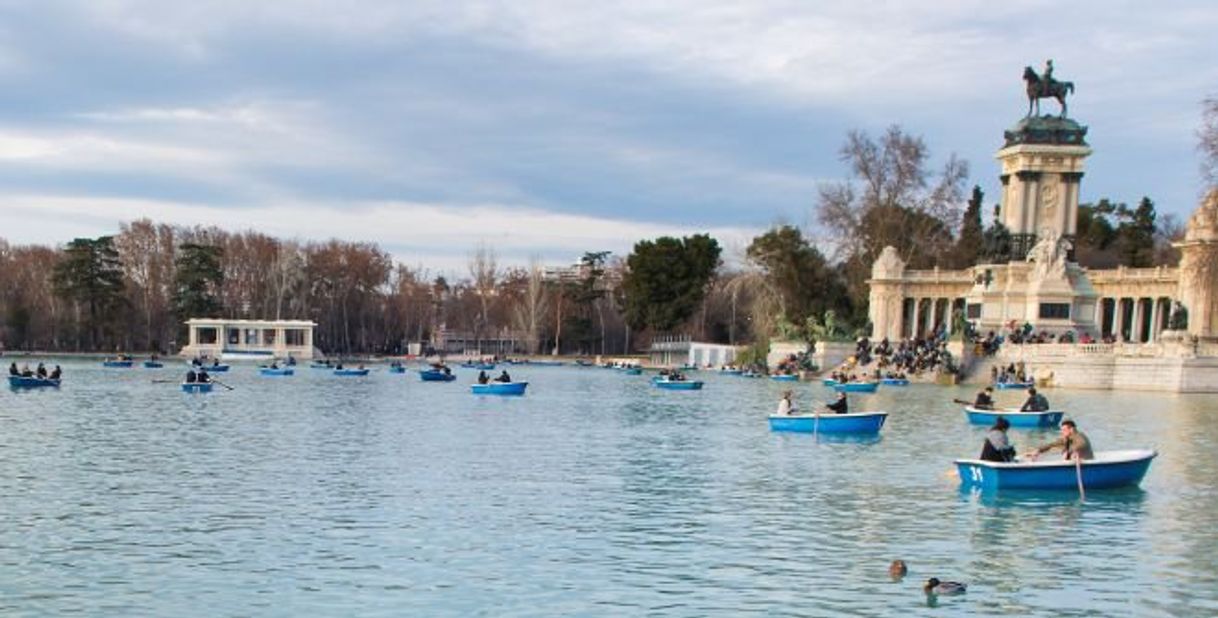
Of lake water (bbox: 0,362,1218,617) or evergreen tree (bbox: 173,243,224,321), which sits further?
evergreen tree (bbox: 173,243,224,321)

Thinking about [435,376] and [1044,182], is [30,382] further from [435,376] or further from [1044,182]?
[1044,182]

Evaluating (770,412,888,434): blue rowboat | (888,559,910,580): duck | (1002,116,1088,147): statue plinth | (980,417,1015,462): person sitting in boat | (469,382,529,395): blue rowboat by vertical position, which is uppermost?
(1002,116,1088,147): statue plinth

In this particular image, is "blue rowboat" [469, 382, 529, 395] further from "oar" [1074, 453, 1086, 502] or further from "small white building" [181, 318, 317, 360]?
"small white building" [181, 318, 317, 360]

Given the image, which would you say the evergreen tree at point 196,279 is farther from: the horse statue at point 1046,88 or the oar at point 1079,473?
the oar at point 1079,473

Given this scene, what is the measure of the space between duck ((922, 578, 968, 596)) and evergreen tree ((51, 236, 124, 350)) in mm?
100733

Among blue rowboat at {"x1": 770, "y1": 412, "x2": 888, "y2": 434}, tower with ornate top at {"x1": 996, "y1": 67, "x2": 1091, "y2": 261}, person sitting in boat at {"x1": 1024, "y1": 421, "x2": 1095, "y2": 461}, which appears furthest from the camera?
tower with ornate top at {"x1": 996, "y1": 67, "x2": 1091, "y2": 261}

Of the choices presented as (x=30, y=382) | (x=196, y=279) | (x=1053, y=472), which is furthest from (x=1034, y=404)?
(x=196, y=279)

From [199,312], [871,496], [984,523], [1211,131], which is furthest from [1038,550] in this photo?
[199,312]

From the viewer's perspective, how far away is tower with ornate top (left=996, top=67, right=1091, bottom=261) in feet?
233

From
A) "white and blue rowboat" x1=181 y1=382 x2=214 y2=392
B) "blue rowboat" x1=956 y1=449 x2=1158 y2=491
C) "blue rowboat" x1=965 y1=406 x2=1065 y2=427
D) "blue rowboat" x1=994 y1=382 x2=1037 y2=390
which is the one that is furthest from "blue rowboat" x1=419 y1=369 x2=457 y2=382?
"blue rowboat" x1=956 y1=449 x2=1158 y2=491

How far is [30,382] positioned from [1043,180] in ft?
176

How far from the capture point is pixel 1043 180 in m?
71.4

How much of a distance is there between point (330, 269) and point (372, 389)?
62.7m

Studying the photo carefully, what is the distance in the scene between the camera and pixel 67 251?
103875 mm
